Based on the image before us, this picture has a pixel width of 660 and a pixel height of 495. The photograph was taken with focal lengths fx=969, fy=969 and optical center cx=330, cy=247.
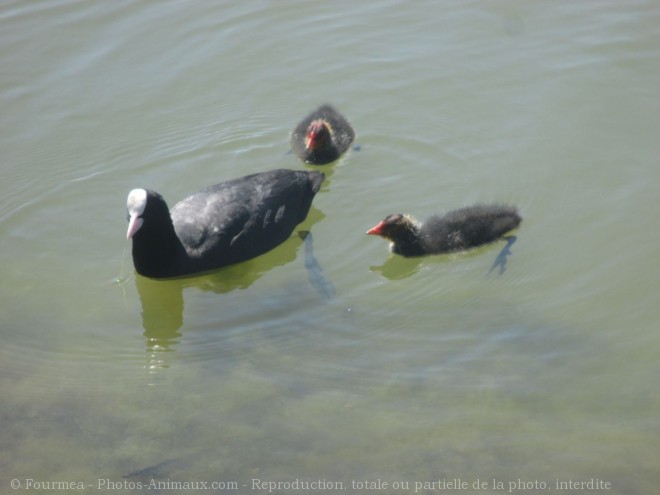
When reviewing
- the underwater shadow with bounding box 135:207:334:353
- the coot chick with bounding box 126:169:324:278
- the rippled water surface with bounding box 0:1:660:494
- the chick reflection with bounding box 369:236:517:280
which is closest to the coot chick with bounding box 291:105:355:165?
the rippled water surface with bounding box 0:1:660:494

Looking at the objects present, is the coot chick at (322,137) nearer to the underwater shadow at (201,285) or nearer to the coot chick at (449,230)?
the underwater shadow at (201,285)

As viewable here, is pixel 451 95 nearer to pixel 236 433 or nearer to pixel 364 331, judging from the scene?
pixel 364 331

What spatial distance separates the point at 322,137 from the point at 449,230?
69.8 inches

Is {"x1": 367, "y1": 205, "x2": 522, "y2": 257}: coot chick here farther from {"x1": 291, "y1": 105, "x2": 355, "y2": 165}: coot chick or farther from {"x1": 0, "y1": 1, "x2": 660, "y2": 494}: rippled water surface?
{"x1": 291, "y1": 105, "x2": 355, "y2": 165}: coot chick

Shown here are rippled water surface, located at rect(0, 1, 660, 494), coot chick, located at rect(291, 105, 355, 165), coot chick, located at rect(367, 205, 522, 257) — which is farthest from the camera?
coot chick, located at rect(291, 105, 355, 165)

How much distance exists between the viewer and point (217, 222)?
7660 mm

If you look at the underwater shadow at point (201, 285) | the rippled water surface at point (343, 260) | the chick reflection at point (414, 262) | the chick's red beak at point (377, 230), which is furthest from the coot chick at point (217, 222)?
the chick reflection at point (414, 262)

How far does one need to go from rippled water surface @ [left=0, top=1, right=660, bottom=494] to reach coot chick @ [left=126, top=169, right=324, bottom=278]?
18 centimetres

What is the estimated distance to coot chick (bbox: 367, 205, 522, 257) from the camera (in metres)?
7.43

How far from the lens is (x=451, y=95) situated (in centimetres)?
938

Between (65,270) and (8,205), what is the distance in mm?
1235

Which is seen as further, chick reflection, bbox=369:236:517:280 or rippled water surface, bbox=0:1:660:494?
chick reflection, bbox=369:236:517:280

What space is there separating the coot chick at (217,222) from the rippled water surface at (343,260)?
0.18 metres

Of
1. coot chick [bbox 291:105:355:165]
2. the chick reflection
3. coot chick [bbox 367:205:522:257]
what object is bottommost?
the chick reflection
